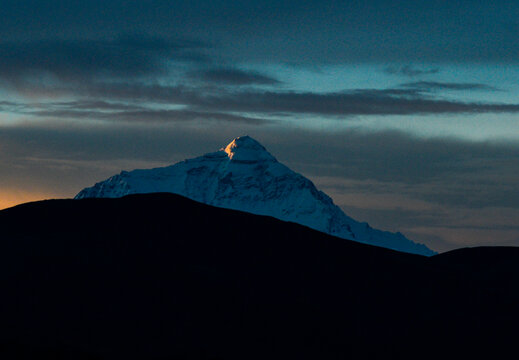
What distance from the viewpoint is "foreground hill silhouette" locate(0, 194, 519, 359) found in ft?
190

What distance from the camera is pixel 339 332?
63.9m

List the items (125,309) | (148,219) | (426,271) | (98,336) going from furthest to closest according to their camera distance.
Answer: (148,219), (426,271), (125,309), (98,336)

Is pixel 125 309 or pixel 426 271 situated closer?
pixel 125 309

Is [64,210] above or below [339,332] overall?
above

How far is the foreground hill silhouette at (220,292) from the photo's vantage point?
190 ft

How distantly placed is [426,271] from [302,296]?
17.5m

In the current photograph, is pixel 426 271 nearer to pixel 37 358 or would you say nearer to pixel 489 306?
pixel 489 306

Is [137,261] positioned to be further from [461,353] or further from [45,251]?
[461,353]

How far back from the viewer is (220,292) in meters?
66.9

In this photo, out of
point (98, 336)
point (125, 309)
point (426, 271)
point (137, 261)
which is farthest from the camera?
point (426, 271)

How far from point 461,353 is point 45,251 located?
33.2 metres

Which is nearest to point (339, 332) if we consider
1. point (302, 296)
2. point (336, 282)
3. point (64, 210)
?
point (302, 296)

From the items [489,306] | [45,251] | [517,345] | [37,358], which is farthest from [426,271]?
[37,358]

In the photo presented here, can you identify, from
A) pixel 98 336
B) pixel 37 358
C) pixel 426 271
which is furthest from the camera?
pixel 426 271
